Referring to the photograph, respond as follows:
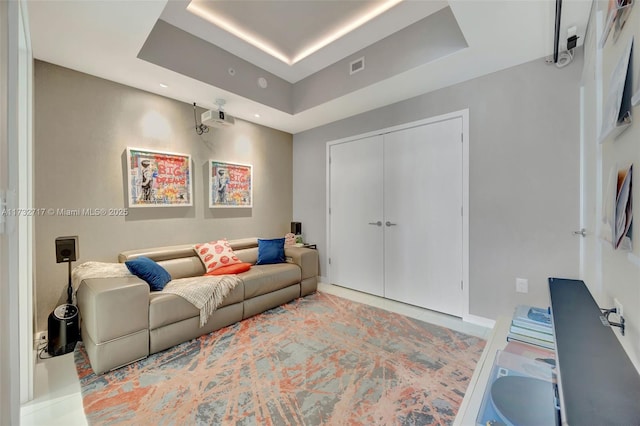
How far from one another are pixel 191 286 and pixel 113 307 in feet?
1.95

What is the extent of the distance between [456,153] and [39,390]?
12.8 ft

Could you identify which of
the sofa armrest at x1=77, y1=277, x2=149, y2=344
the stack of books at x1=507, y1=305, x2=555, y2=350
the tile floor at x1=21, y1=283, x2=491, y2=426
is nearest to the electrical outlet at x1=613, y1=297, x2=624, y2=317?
the stack of books at x1=507, y1=305, x2=555, y2=350

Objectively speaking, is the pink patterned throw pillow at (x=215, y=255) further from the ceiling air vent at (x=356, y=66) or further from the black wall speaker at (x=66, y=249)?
the ceiling air vent at (x=356, y=66)

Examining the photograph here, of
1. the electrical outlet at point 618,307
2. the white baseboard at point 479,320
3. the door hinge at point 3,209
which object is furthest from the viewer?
the white baseboard at point 479,320

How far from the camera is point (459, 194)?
2.83 m

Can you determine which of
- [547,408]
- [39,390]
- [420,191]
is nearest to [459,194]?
[420,191]

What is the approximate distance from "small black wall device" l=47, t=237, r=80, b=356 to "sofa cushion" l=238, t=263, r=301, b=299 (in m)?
1.38

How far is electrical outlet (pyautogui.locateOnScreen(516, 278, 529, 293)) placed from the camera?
2461 millimetres

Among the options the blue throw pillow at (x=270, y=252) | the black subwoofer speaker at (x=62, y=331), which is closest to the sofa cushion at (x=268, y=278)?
the blue throw pillow at (x=270, y=252)

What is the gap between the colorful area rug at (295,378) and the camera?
156 centimetres

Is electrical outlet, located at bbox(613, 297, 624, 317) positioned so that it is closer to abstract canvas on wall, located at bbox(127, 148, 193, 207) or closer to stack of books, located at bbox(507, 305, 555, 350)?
stack of books, located at bbox(507, 305, 555, 350)

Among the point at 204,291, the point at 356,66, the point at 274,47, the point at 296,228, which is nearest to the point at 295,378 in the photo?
the point at 204,291

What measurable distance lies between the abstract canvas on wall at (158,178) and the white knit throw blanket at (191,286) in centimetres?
77

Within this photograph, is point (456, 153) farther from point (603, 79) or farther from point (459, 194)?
point (603, 79)
